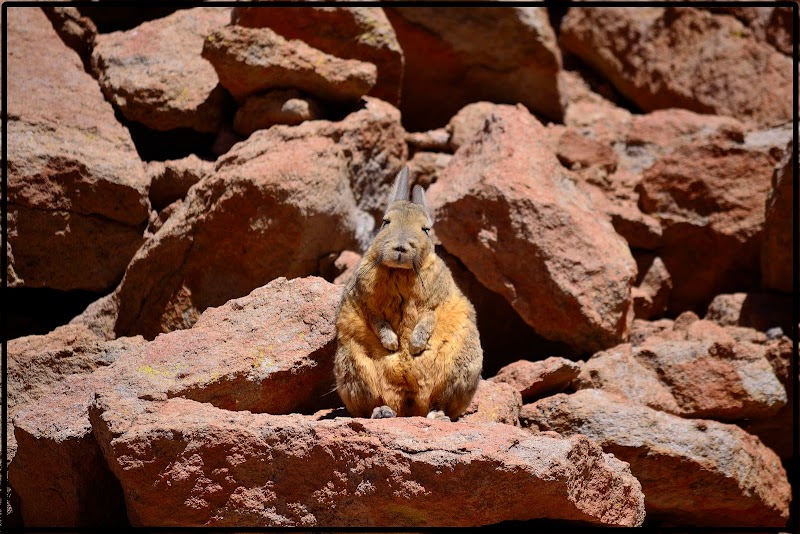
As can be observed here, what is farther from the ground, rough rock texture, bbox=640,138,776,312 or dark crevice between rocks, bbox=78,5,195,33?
dark crevice between rocks, bbox=78,5,195,33

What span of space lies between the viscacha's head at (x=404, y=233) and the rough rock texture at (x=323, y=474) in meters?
1.15

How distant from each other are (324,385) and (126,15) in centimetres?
567

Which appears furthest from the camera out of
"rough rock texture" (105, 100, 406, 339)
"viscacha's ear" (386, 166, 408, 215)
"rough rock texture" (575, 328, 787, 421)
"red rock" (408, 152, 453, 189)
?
"red rock" (408, 152, 453, 189)

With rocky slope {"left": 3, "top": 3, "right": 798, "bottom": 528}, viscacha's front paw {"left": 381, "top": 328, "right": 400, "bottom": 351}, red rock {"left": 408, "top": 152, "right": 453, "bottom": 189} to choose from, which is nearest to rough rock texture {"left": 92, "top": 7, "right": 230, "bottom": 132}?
rocky slope {"left": 3, "top": 3, "right": 798, "bottom": 528}

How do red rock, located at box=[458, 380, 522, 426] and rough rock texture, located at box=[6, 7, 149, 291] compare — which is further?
rough rock texture, located at box=[6, 7, 149, 291]

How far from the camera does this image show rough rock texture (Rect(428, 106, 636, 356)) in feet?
26.1

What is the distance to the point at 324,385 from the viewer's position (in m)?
6.57

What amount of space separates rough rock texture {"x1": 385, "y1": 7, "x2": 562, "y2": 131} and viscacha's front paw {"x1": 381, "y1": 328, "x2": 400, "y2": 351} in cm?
560

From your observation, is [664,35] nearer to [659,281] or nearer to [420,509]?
[659,281]

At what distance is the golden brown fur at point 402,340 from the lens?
19.7 feet

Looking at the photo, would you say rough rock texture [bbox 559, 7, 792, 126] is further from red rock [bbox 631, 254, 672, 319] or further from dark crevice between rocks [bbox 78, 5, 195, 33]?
dark crevice between rocks [bbox 78, 5, 195, 33]

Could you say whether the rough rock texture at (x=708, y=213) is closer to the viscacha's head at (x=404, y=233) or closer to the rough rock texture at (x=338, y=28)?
the rough rock texture at (x=338, y=28)

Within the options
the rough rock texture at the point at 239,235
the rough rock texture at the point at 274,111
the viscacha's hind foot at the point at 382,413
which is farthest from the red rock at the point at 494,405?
the rough rock texture at the point at 274,111

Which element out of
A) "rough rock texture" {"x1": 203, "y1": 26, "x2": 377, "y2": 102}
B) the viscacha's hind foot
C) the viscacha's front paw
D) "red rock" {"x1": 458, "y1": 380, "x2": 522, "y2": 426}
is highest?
"rough rock texture" {"x1": 203, "y1": 26, "x2": 377, "y2": 102}
